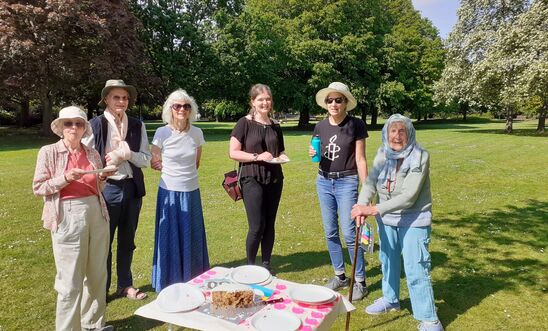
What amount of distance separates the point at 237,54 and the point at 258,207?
28.0 m

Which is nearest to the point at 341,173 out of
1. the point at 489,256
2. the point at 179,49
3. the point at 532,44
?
the point at 489,256

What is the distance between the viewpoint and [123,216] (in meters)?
4.15

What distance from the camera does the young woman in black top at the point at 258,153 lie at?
440cm

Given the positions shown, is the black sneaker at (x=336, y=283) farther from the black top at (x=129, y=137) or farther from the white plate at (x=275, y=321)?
the black top at (x=129, y=137)

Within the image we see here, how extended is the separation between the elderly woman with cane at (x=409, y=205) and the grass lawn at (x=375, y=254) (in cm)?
53

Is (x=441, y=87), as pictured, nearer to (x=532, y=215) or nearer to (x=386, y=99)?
(x=386, y=99)

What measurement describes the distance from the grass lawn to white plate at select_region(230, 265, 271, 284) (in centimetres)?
125

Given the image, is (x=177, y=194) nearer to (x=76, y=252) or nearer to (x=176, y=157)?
(x=176, y=157)

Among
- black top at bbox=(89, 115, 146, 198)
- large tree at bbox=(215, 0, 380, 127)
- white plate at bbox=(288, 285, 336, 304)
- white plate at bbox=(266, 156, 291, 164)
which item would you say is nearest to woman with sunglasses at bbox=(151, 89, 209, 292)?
black top at bbox=(89, 115, 146, 198)

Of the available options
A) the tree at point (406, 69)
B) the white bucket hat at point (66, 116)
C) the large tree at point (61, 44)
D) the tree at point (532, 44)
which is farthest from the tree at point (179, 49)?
the white bucket hat at point (66, 116)

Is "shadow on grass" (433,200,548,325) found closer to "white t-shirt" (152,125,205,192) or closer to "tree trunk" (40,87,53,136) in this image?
"white t-shirt" (152,125,205,192)

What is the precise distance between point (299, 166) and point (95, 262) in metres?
11.3

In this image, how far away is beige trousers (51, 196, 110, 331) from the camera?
10.4 feet

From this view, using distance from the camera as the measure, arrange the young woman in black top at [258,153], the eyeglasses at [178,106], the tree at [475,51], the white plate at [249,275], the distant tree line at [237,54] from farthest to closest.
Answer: the tree at [475,51]
the distant tree line at [237,54]
the young woman in black top at [258,153]
the eyeglasses at [178,106]
the white plate at [249,275]
